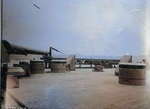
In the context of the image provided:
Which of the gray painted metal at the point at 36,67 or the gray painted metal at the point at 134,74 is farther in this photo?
the gray painted metal at the point at 36,67

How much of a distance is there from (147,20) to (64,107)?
400 cm

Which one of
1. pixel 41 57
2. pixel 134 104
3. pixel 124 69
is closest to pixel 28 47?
pixel 41 57

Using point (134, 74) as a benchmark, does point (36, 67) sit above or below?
above

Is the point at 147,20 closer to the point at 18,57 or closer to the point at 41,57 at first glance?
the point at 18,57

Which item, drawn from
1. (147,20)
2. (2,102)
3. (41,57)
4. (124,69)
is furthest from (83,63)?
(2,102)

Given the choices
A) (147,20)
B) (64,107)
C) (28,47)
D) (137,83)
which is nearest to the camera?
(64,107)

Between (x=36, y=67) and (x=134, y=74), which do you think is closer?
(x=134, y=74)

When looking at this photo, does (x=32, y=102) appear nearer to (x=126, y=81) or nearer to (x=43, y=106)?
(x=43, y=106)

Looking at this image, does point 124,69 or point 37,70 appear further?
point 37,70

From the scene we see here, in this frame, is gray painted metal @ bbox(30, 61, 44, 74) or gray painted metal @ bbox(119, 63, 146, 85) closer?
gray painted metal @ bbox(119, 63, 146, 85)

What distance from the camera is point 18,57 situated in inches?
413

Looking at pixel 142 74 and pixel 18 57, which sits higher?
pixel 18 57

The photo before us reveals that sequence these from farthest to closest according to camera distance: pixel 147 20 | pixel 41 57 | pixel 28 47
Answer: pixel 41 57
pixel 28 47
pixel 147 20

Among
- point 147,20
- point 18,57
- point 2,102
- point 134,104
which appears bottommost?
point 134,104
